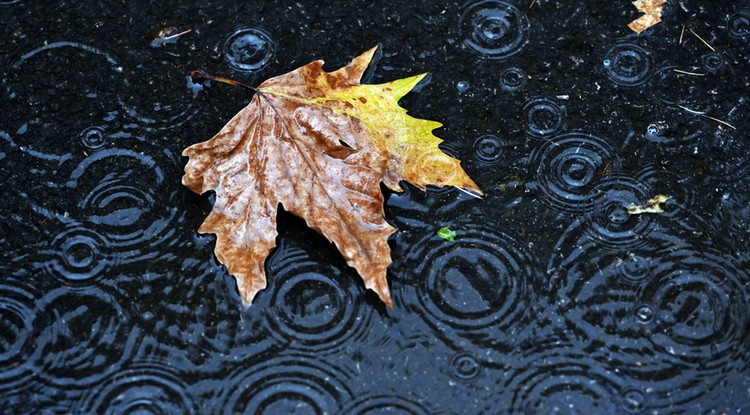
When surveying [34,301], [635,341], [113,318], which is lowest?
[635,341]

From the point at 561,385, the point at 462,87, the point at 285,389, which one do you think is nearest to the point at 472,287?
the point at 561,385

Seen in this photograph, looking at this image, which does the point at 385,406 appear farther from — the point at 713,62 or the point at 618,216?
the point at 713,62

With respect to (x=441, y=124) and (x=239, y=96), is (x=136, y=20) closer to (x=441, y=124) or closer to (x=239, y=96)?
(x=239, y=96)

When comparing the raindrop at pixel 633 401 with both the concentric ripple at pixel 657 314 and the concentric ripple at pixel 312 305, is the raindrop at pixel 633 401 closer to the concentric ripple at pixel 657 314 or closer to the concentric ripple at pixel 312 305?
the concentric ripple at pixel 657 314

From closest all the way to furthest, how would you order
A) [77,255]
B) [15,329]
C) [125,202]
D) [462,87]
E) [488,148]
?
1. [15,329]
2. [77,255]
3. [125,202]
4. [488,148]
5. [462,87]

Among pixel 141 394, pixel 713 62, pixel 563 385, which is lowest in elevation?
pixel 563 385

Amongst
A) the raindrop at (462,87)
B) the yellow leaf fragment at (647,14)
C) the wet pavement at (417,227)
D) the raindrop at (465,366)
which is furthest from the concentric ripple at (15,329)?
the yellow leaf fragment at (647,14)

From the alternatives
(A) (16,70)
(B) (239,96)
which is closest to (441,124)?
(B) (239,96)

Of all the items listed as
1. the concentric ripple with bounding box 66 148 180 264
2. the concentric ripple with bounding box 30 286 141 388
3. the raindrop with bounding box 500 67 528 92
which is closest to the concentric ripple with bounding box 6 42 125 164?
the concentric ripple with bounding box 66 148 180 264
